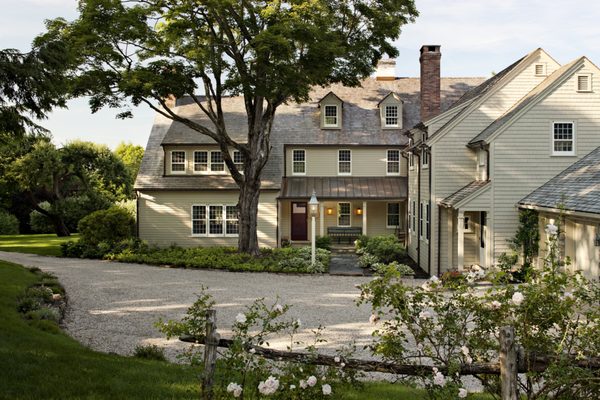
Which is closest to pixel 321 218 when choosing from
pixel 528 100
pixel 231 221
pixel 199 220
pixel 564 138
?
pixel 231 221

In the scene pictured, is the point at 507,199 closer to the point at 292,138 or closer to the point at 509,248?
the point at 509,248

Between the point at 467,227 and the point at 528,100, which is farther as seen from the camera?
the point at 467,227

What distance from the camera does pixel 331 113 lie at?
32.4 metres

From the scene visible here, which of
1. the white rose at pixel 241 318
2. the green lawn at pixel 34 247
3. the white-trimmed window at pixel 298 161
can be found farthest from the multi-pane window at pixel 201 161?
the white rose at pixel 241 318

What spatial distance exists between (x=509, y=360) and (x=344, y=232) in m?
26.0

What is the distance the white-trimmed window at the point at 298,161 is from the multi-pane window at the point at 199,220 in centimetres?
608

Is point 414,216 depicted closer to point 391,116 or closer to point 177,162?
point 391,116

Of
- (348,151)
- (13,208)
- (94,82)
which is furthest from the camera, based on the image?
(13,208)

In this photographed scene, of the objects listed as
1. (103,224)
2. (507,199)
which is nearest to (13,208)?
(103,224)

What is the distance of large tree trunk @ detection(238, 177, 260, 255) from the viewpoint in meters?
25.4

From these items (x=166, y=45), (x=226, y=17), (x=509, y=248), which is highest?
(x=226, y=17)

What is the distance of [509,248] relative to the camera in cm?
2023

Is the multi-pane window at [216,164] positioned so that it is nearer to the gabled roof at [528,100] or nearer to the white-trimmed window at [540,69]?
the gabled roof at [528,100]

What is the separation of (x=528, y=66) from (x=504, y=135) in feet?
13.2
